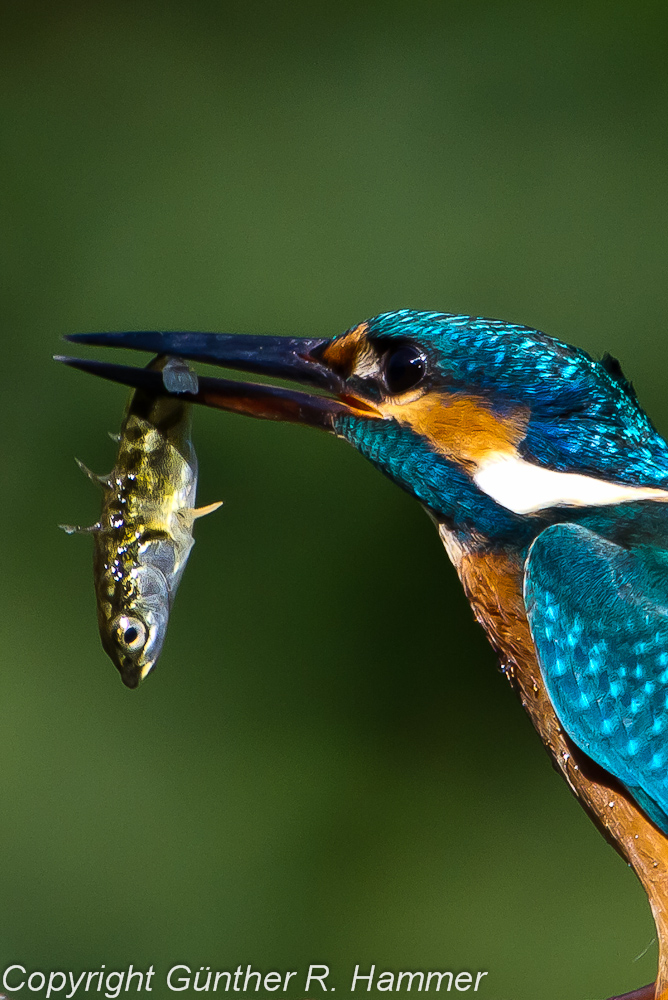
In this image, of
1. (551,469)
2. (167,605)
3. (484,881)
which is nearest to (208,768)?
(484,881)

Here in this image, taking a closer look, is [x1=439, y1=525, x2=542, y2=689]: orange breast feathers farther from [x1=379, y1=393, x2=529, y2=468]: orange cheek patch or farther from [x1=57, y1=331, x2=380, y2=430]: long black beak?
[x1=57, y1=331, x2=380, y2=430]: long black beak

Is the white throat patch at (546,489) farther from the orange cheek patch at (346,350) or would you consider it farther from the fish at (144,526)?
the fish at (144,526)

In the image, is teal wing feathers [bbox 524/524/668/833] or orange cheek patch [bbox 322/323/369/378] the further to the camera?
orange cheek patch [bbox 322/323/369/378]

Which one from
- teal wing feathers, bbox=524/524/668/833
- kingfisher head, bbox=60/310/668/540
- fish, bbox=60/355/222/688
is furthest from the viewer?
fish, bbox=60/355/222/688

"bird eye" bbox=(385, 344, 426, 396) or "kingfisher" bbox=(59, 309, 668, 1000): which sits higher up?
"bird eye" bbox=(385, 344, 426, 396)

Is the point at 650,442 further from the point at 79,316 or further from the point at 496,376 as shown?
the point at 79,316

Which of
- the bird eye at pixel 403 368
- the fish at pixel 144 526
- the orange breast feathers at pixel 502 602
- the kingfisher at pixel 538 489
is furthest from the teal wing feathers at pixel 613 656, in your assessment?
the fish at pixel 144 526

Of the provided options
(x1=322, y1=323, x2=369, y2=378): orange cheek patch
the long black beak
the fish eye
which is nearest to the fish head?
the fish eye
